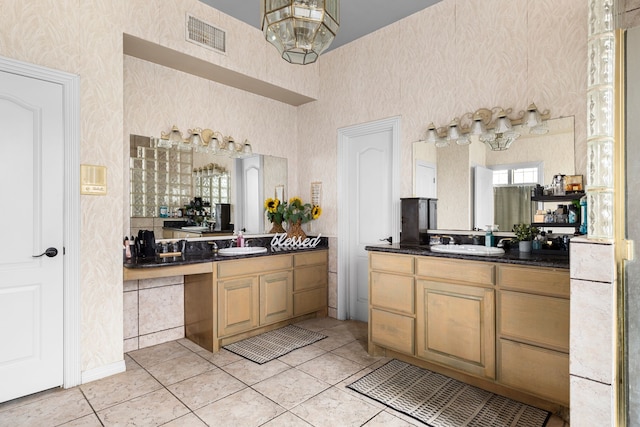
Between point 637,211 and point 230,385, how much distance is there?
2.51 m

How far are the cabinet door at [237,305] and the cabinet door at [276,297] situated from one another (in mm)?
96

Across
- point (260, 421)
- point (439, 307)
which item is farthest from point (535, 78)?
point (260, 421)

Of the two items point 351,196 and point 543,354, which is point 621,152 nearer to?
point 543,354

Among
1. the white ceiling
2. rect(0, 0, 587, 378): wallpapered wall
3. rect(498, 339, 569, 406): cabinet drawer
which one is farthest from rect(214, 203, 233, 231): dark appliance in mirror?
rect(498, 339, 569, 406): cabinet drawer

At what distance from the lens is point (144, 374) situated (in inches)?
104

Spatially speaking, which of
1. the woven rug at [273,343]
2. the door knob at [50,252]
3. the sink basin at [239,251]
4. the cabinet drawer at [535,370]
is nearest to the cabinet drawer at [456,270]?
the cabinet drawer at [535,370]

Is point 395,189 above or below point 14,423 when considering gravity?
above

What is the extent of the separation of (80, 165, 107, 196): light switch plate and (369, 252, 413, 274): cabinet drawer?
2150 millimetres

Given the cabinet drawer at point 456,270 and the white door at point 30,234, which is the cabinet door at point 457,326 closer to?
the cabinet drawer at point 456,270

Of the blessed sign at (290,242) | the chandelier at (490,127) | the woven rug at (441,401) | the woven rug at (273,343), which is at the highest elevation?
the chandelier at (490,127)

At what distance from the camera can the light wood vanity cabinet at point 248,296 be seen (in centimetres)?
307

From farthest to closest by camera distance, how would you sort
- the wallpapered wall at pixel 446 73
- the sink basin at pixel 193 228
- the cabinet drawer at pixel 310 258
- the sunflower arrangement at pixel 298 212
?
the sunflower arrangement at pixel 298 212 → the cabinet drawer at pixel 310 258 → the sink basin at pixel 193 228 → the wallpapered wall at pixel 446 73

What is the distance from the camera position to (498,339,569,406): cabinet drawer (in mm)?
2029

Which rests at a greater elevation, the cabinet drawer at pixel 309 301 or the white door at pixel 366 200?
the white door at pixel 366 200
